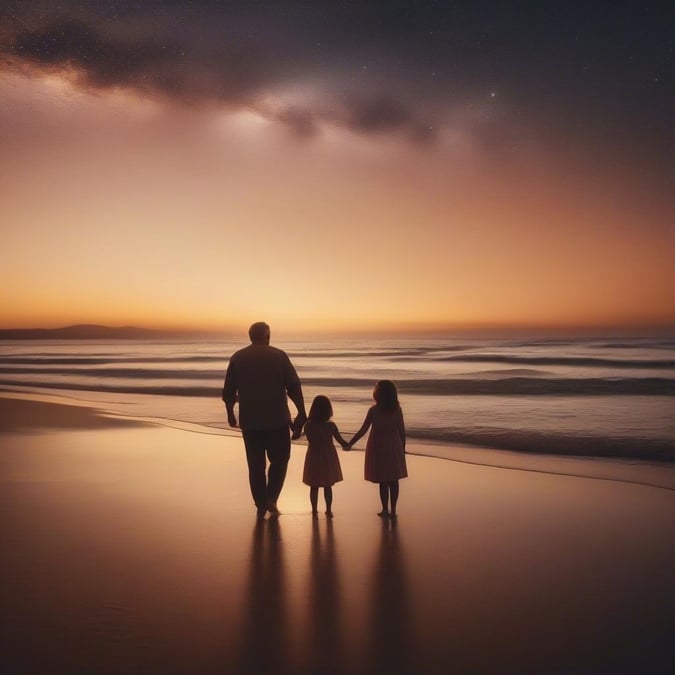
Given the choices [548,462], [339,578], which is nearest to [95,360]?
[548,462]

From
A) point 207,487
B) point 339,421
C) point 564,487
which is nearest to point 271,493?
point 207,487

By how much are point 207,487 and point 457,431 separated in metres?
6.75

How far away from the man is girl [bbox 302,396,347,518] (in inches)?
8.4

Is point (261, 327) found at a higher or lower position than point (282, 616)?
higher

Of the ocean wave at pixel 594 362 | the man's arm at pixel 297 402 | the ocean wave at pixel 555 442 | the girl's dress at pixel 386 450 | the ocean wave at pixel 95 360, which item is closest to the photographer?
the man's arm at pixel 297 402

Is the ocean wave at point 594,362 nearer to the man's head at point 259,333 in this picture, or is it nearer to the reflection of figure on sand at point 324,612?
the man's head at point 259,333

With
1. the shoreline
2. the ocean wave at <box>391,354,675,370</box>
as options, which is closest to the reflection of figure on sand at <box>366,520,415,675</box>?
the shoreline

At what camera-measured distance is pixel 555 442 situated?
35.7ft

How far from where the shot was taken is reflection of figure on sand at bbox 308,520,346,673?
2998 millimetres

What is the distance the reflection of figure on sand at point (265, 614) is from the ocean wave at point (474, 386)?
693 inches

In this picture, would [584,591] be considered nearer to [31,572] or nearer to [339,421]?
[31,572]

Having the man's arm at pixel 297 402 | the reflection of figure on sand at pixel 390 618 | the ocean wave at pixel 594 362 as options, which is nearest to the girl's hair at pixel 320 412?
the man's arm at pixel 297 402

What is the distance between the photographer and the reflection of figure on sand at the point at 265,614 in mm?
2988

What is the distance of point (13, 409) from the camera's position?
15.4 metres
